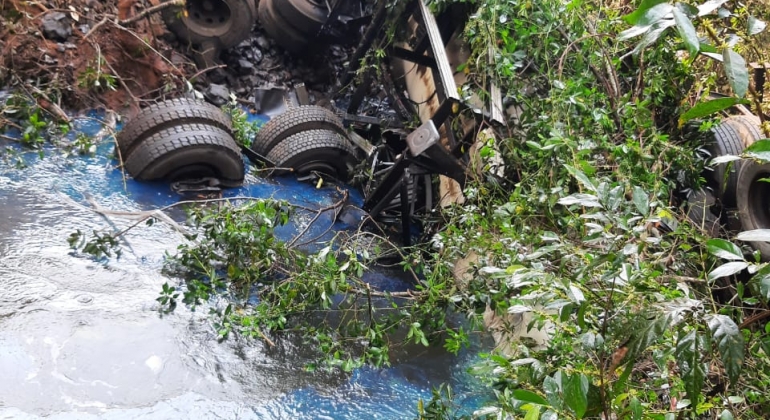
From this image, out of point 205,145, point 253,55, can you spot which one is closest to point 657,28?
point 205,145

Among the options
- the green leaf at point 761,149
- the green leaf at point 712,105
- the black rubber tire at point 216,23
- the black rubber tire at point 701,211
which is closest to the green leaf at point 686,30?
the green leaf at point 712,105

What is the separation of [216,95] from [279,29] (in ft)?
4.66

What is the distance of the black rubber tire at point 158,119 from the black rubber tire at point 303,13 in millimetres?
2627

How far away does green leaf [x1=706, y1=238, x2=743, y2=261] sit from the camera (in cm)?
122

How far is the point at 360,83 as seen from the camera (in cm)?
605

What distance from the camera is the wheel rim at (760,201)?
12.3 ft

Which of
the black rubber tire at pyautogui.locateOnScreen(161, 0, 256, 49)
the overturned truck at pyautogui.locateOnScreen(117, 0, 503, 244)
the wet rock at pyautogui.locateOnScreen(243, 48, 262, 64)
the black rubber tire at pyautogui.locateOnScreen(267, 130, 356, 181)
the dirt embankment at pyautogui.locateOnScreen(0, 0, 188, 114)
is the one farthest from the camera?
the wet rock at pyautogui.locateOnScreen(243, 48, 262, 64)

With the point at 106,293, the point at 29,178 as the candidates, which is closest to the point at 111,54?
the point at 29,178

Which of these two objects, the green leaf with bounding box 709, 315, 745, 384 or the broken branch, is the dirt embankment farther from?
the green leaf with bounding box 709, 315, 745, 384

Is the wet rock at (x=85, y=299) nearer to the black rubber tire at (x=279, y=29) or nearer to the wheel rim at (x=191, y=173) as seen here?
the wheel rim at (x=191, y=173)

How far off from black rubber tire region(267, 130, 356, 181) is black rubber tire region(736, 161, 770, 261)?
10.4 feet

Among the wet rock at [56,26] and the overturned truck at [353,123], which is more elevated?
the wet rock at [56,26]

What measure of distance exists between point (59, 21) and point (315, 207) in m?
3.00

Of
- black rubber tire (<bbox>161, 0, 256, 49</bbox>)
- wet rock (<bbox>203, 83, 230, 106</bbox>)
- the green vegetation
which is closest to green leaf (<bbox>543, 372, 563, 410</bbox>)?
the green vegetation
